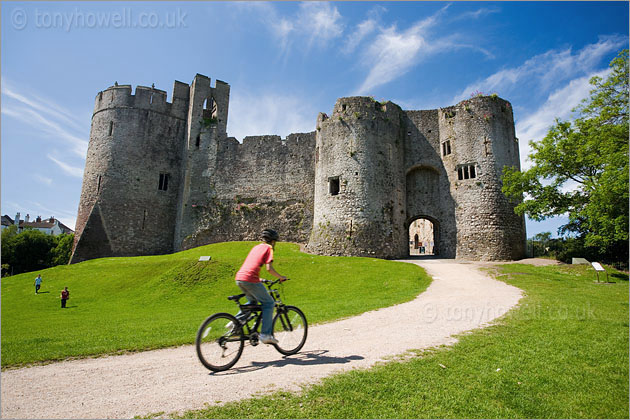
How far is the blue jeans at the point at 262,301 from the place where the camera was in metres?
5.75

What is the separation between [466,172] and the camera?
26.8m

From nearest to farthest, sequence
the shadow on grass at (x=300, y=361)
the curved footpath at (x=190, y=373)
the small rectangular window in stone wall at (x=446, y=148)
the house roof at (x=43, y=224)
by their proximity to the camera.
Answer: the curved footpath at (x=190, y=373)
the shadow on grass at (x=300, y=361)
the small rectangular window in stone wall at (x=446, y=148)
the house roof at (x=43, y=224)

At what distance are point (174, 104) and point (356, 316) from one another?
3334cm

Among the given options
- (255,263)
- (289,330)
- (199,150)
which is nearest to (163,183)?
(199,150)

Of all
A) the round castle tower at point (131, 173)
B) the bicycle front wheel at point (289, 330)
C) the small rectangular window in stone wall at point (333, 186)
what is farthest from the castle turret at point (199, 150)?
the bicycle front wheel at point (289, 330)

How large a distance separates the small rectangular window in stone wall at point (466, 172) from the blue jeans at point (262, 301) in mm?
24392

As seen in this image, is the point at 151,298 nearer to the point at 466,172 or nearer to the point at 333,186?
the point at 333,186

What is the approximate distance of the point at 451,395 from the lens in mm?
4406

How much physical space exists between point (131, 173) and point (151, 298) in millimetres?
20468

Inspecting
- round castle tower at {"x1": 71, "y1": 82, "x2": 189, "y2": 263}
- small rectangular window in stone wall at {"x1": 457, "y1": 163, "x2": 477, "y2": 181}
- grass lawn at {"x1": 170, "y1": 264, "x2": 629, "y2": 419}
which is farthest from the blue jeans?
round castle tower at {"x1": 71, "y1": 82, "x2": 189, "y2": 263}

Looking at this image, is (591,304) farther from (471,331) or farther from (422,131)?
(422,131)

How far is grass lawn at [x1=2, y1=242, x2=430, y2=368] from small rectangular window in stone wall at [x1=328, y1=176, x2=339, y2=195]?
5569 millimetres

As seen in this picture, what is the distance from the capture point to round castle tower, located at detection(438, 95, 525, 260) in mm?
25109

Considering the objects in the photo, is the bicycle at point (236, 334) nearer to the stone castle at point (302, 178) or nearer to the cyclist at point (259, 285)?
the cyclist at point (259, 285)
